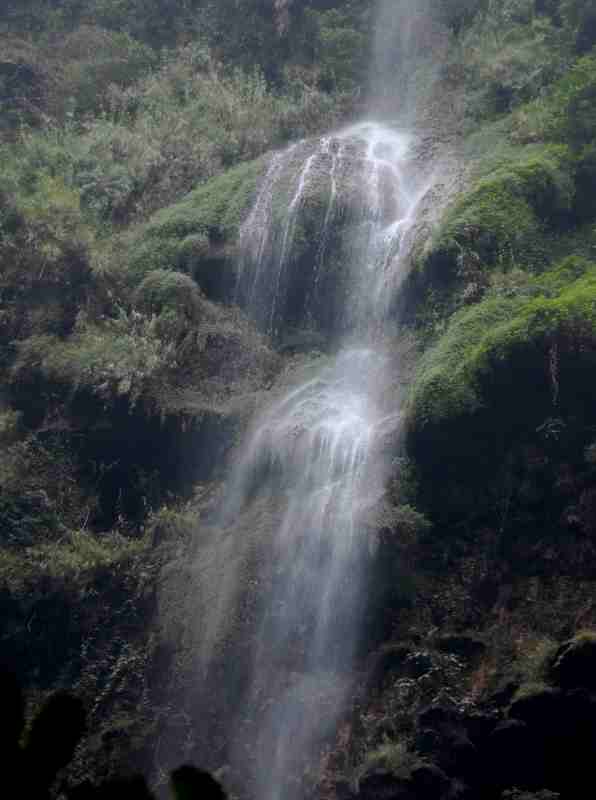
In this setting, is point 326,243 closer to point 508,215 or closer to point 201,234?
point 201,234

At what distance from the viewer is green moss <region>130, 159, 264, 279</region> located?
1391cm

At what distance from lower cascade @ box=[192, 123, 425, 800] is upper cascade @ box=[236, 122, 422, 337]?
0.02m

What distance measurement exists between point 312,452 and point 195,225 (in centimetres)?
566

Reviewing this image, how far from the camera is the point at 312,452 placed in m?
10.5

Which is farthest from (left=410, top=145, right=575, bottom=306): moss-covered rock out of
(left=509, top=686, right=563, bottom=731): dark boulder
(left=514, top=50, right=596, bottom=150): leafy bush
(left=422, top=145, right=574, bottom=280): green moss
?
(left=509, top=686, right=563, bottom=731): dark boulder

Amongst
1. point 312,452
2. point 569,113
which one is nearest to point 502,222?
point 569,113

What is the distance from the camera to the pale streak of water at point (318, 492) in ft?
28.7

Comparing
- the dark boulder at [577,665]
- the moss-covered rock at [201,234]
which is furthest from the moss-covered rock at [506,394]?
the moss-covered rock at [201,234]

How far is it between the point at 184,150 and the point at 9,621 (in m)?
10.0

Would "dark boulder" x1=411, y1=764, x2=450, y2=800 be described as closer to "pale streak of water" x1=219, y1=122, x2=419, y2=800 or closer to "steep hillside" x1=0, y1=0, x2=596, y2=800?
"steep hillside" x1=0, y1=0, x2=596, y2=800

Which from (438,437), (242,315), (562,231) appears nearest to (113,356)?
(242,315)

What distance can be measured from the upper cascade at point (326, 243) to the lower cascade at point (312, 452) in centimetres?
2

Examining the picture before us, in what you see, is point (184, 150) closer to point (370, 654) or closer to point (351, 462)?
point (351, 462)

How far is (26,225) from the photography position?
556 inches
